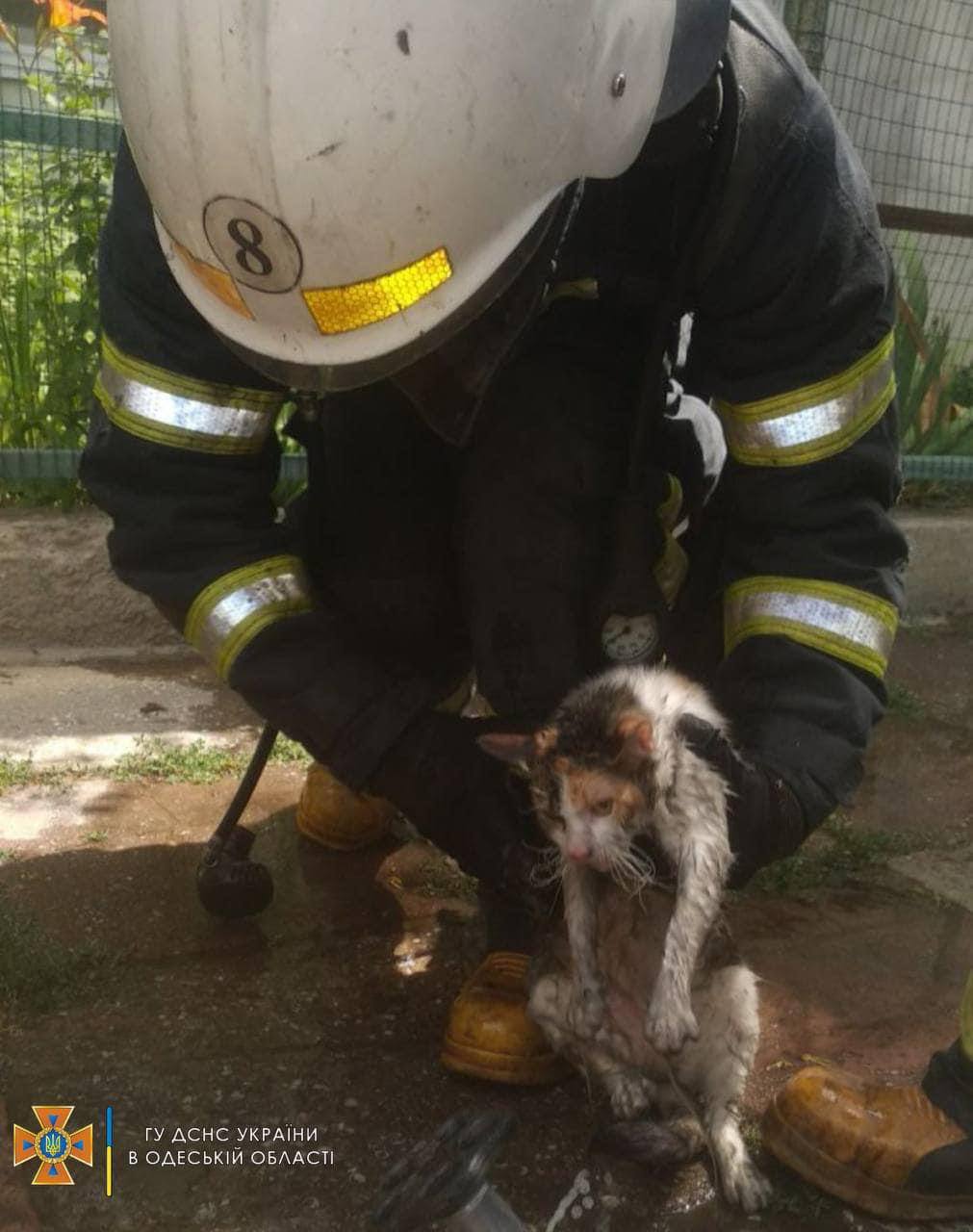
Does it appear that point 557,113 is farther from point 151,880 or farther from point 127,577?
point 151,880

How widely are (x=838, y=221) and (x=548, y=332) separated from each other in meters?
0.55

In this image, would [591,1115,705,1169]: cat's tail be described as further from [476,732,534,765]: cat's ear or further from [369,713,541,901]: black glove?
[476,732,534,765]: cat's ear

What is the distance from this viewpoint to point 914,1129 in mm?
2133

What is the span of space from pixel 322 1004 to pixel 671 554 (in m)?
1.07

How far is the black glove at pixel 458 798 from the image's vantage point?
7.79 feet

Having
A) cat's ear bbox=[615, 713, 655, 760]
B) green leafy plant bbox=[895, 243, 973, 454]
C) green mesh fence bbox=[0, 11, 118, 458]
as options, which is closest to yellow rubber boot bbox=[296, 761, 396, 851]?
cat's ear bbox=[615, 713, 655, 760]

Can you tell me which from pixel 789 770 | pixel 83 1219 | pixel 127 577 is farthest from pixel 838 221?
pixel 83 1219

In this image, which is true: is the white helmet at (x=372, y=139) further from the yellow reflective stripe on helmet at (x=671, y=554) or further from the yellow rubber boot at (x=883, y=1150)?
the yellow rubber boot at (x=883, y=1150)

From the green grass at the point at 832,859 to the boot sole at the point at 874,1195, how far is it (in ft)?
3.20

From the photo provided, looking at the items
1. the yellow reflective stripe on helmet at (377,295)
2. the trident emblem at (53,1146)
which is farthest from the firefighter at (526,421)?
the trident emblem at (53,1146)

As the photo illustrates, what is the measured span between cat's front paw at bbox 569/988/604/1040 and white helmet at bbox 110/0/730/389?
1.04 m

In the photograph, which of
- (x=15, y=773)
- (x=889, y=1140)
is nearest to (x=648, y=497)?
(x=889, y=1140)

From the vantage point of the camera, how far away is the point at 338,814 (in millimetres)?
3082

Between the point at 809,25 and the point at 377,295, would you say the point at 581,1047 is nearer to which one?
the point at 377,295
